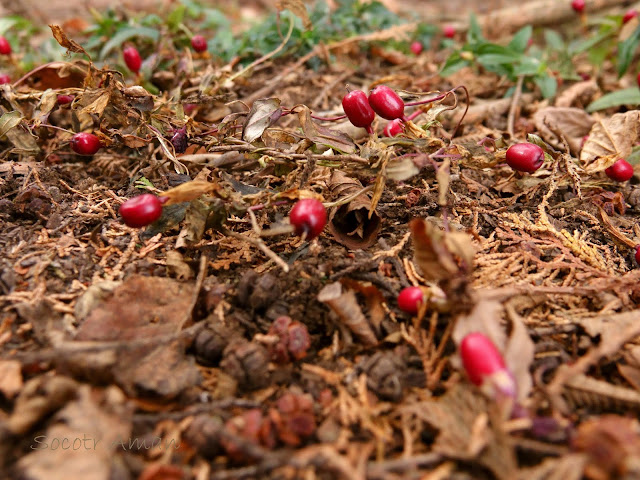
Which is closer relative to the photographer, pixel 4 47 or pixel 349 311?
pixel 349 311

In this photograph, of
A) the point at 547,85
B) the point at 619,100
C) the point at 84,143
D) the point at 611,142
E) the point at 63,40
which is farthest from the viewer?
the point at 547,85

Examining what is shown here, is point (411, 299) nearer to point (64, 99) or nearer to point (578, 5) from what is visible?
point (64, 99)

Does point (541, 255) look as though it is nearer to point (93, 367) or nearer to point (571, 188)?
point (571, 188)

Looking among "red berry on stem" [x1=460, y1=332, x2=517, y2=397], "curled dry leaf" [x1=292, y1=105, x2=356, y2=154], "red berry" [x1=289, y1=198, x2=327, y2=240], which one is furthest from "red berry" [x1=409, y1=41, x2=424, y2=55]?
"red berry on stem" [x1=460, y1=332, x2=517, y2=397]

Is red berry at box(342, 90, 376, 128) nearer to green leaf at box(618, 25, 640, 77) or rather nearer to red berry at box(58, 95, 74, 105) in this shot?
red berry at box(58, 95, 74, 105)

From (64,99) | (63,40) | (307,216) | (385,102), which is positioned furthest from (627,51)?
(64,99)

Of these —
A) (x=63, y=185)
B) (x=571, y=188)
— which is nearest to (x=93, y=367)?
(x=63, y=185)

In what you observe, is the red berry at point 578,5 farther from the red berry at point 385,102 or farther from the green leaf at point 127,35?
the green leaf at point 127,35
